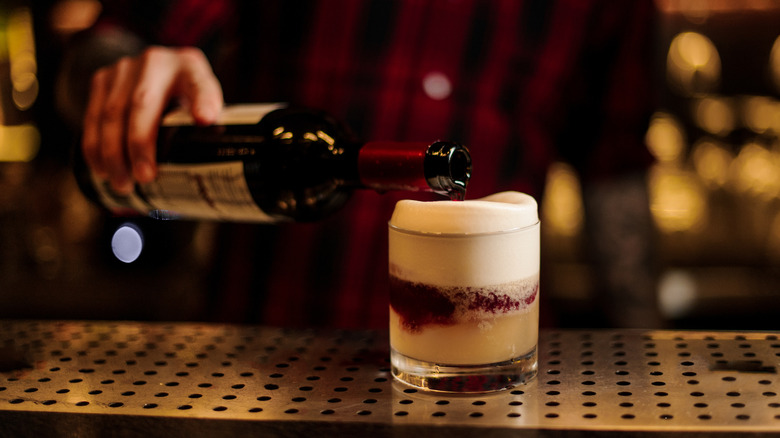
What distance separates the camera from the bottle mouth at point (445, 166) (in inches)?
35.4

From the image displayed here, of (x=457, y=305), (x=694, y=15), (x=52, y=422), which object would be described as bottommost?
(x=52, y=422)

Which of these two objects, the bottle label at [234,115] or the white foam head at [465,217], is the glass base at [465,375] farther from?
the bottle label at [234,115]

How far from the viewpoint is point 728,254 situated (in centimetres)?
338

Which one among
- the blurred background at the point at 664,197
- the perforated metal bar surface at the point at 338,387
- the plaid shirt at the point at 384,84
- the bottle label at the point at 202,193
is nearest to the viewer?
the perforated metal bar surface at the point at 338,387

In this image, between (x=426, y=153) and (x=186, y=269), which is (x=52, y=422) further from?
(x=186, y=269)

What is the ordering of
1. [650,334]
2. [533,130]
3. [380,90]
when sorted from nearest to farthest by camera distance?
[650,334] < [380,90] < [533,130]

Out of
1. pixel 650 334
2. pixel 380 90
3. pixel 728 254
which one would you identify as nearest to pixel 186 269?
pixel 380 90

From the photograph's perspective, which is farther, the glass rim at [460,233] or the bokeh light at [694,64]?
the bokeh light at [694,64]

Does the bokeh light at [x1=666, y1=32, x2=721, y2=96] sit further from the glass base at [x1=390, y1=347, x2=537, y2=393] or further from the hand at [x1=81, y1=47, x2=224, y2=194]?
the glass base at [x1=390, y1=347, x2=537, y2=393]

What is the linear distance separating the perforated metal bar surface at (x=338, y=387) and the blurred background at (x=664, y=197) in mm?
2114

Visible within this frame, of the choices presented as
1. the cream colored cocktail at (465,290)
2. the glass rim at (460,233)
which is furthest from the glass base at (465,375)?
the glass rim at (460,233)

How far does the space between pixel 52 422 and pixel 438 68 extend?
1.16 metres

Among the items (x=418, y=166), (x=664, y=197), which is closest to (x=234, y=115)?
(x=418, y=166)

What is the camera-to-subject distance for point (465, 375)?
0.91m
